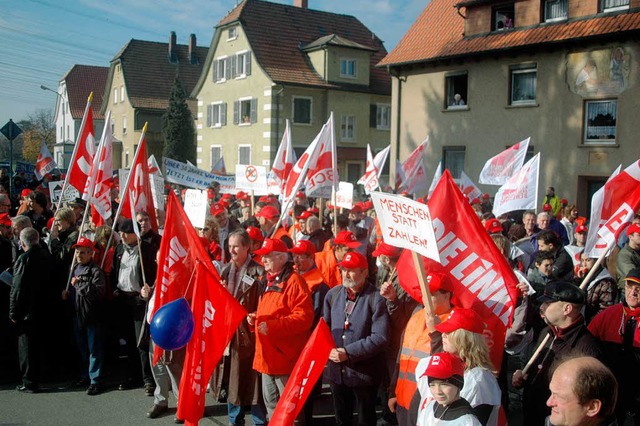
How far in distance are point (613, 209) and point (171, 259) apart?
4.09 metres

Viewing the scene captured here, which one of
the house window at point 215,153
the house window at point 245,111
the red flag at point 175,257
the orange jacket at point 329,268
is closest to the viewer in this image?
the red flag at point 175,257

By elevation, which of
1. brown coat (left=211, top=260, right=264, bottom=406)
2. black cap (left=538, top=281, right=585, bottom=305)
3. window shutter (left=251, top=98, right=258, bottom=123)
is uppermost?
window shutter (left=251, top=98, right=258, bottom=123)

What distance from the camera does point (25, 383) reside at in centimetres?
694

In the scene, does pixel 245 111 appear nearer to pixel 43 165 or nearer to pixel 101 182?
pixel 43 165

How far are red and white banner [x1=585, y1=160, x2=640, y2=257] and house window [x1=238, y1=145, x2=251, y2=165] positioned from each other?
31.6 metres

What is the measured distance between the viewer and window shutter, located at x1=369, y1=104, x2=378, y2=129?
3855cm

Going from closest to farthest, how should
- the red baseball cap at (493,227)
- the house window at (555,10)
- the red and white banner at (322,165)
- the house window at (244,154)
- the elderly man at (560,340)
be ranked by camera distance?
the elderly man at (560,340)
the red baseball cap at (493,227)
the red and white banner at (322,165)
the house window at (555,10)
the house window at (244,154)

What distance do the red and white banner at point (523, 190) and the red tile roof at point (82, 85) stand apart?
6125 centimetres

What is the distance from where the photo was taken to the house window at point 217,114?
3944 cm

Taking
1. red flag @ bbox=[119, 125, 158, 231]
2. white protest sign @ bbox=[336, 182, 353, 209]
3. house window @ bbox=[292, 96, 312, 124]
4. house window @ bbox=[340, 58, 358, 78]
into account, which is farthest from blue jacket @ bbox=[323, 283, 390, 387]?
house window @ bbox=[340, 58, 358, 78]

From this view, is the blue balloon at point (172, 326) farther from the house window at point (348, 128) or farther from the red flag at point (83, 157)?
the house window at point (348, 128)

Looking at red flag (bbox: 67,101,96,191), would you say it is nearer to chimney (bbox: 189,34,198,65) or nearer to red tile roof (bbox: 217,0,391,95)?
red tile roof (bbox: 217,0,391,95)

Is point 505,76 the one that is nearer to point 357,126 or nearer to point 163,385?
point 357,126

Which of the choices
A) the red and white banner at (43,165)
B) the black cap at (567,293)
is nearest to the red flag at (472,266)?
the black cap at (567,293)
